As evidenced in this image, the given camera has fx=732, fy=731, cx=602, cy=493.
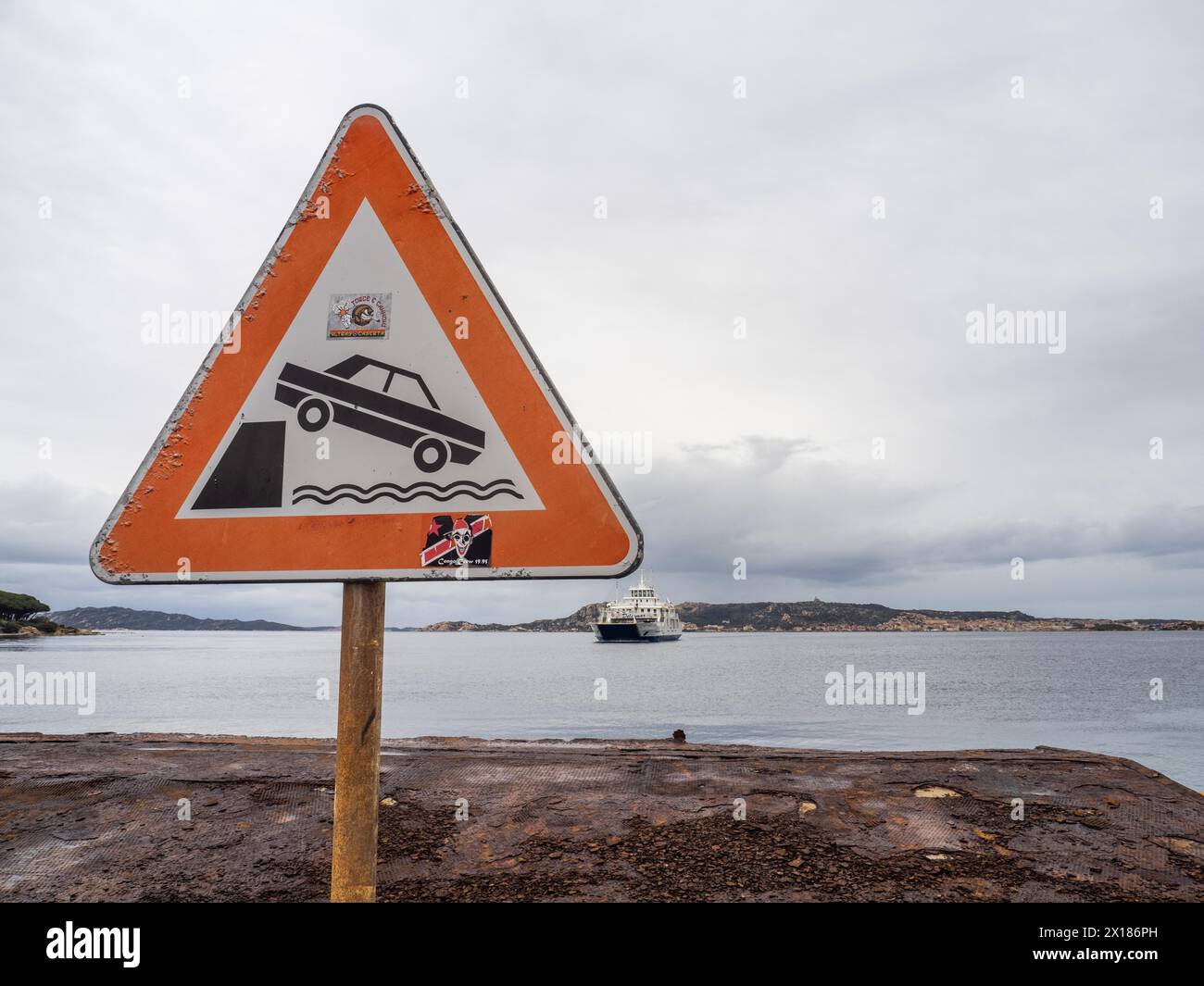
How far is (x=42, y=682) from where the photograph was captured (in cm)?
6681

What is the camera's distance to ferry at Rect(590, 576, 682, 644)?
113562mm

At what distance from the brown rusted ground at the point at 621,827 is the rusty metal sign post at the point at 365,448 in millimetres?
1382

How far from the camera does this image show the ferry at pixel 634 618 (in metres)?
114

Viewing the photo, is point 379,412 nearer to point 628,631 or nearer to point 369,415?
point 369,415

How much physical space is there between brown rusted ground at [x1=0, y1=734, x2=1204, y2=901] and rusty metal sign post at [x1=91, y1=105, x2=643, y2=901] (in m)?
1.38

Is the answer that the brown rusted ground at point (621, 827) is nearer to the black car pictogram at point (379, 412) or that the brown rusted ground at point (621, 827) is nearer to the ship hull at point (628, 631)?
the black car pictogram at point (379, 412)

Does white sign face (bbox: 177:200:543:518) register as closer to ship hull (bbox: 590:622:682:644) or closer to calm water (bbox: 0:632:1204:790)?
calm water (bbox: 0:632:1204:790)

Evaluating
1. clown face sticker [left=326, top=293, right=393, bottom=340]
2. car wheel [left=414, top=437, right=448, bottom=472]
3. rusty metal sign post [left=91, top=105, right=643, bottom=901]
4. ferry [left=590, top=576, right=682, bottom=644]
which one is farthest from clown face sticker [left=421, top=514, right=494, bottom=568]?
ferry [left=590, top=576, right=682, bottom=644]

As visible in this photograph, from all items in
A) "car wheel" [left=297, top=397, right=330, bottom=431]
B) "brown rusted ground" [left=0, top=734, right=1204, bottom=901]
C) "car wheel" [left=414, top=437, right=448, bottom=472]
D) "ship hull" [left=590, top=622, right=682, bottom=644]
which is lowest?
"ship hull" [left=590, top=622, right=682, bottom=644]

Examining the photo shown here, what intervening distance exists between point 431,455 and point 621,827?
2.02m

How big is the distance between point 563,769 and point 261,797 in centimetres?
143

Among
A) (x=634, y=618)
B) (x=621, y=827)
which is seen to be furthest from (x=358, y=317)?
(x=634, y=618)

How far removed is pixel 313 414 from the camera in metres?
1.75

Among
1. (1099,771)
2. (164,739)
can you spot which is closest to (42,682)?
(164,739)
